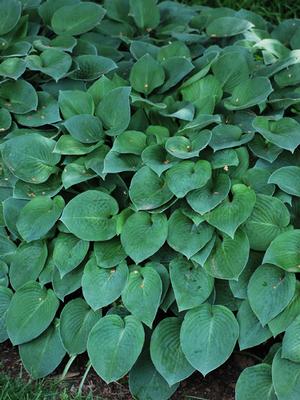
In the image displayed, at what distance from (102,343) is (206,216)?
0.71m

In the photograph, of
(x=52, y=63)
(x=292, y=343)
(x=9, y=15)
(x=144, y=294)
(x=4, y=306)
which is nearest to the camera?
(x=292, y=343)

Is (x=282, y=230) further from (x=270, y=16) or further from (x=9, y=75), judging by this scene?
(x=270, y=16)

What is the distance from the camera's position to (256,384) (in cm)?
334

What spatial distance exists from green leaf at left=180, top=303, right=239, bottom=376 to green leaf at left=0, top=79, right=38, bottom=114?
53.6 inches

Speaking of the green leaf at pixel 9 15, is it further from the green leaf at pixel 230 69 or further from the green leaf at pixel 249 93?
A: the green leaf at pixel 249 93

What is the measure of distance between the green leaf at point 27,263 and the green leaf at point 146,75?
93cm

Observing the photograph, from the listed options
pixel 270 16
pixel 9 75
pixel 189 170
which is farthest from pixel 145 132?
pixel 270 16

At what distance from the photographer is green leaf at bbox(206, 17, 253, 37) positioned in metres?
4.45

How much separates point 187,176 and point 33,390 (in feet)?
3.96

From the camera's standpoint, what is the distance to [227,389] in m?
3.62

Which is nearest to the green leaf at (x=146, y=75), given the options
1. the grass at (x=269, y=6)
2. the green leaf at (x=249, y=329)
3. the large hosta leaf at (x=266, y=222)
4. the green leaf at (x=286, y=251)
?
the large hosta leaf at (x=266, y=222)

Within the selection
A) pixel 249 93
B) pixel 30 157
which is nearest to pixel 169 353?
pixel 30 157

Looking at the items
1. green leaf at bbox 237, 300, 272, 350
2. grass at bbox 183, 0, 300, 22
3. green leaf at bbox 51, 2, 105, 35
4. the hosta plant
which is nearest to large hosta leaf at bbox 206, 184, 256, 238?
the hosta plant

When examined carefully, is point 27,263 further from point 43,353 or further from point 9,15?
point 9,15
